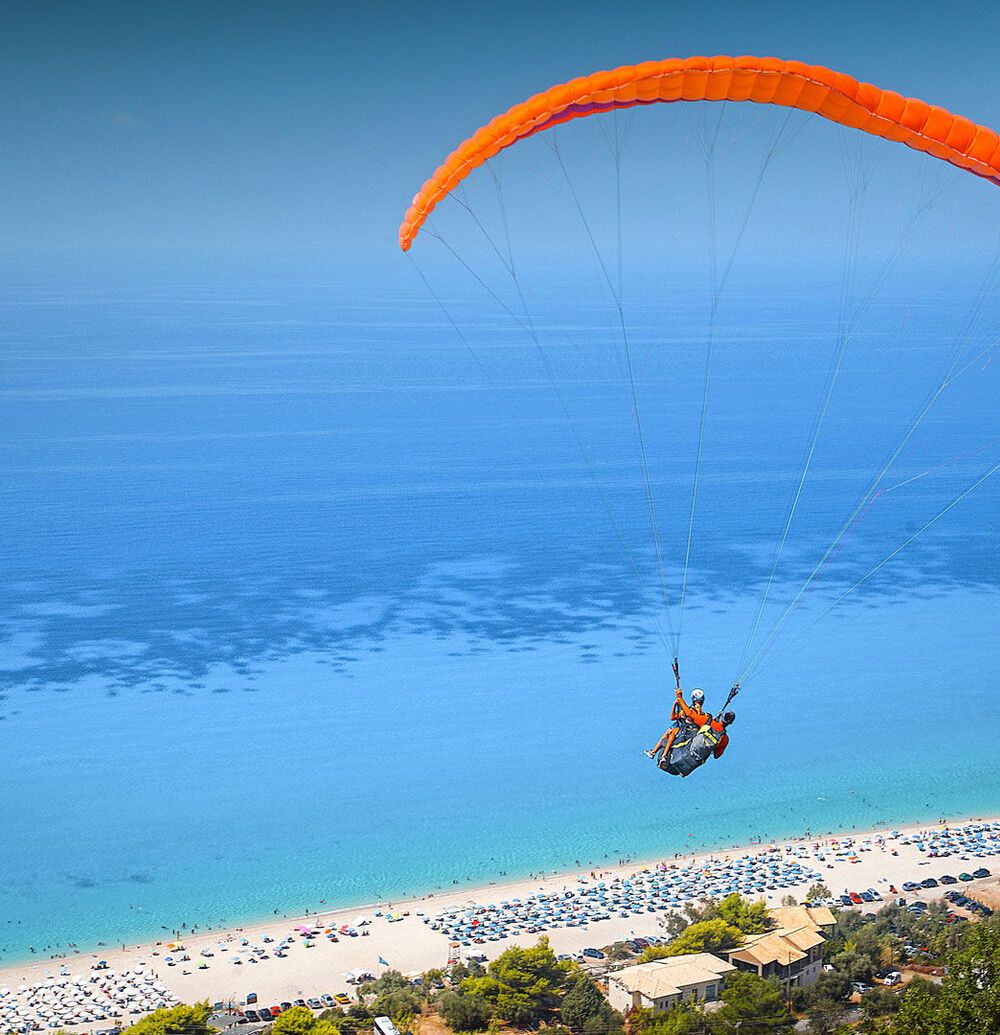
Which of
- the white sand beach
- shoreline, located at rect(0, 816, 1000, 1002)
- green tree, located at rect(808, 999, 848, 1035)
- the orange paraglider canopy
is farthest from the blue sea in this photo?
the orange paraglider canopy

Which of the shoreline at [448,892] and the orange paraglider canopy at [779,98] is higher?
the orange paraglider canopy at [779,98]

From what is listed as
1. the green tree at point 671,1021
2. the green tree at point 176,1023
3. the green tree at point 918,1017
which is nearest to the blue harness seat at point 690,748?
the green tree at point 918,1017

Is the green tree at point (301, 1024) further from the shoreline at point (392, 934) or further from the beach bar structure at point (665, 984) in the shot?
the beach bar structure at point (665, 984)

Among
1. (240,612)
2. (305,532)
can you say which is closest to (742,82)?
(240,612)

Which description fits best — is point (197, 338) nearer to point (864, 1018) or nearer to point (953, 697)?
point (953, 697)

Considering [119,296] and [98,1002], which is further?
[119,296]

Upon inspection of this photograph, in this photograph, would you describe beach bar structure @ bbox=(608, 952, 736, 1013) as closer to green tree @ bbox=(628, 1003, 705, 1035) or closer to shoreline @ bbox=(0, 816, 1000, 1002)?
green tree @ bbox=(628, 1003, 705, 1035)
